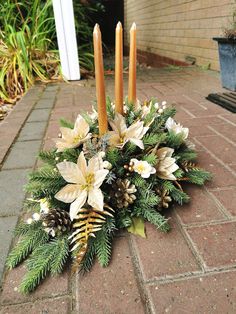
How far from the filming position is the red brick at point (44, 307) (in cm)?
87

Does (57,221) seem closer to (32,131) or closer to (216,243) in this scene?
(216,243)

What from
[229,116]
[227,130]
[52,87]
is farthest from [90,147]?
[52,87]

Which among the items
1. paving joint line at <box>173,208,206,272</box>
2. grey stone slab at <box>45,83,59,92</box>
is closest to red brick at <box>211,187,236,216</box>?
paving joint line at <box>173,208,206,272</box>

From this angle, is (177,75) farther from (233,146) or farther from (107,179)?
(107,179)

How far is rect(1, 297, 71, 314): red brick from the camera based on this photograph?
0.87m

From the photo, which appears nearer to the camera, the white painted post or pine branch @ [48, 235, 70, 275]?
pine branch @ [48, 235, 70, 275]

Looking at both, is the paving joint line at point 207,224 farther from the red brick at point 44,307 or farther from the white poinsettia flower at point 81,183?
the red brick at point 44,307

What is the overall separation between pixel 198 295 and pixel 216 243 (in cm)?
25

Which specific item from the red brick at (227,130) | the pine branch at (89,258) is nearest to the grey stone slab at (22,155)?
the pine branch at (89,258)

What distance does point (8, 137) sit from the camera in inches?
85.9

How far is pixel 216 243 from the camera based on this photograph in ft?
3.56

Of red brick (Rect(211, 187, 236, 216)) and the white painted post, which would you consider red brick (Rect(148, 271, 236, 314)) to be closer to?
red brick (Rect(211, 187, 236, 216))

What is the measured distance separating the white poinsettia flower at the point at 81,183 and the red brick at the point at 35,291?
210 millimetres

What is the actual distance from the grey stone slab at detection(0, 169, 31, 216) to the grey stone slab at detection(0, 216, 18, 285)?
0.05 m
